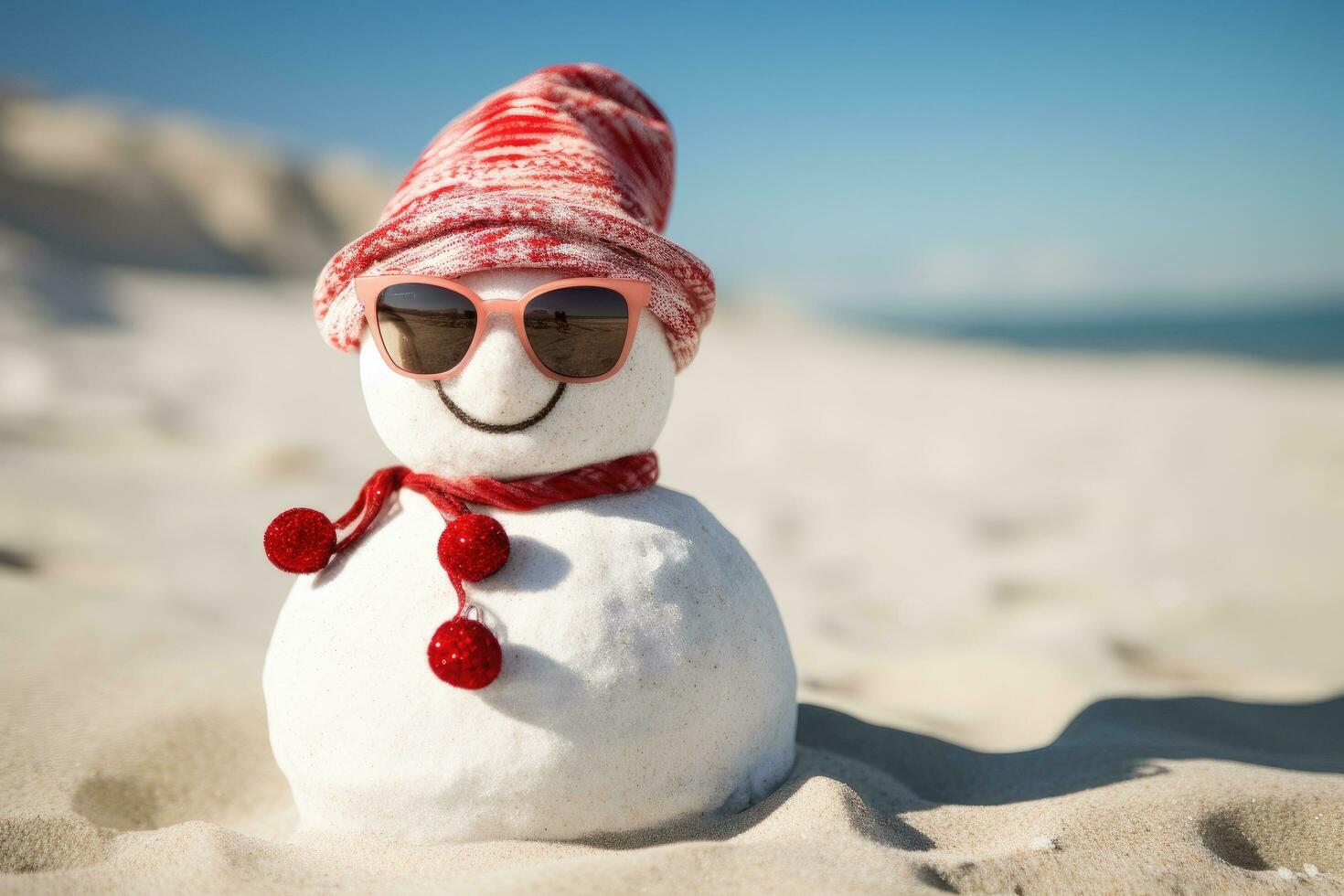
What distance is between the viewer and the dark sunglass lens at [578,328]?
1.93m

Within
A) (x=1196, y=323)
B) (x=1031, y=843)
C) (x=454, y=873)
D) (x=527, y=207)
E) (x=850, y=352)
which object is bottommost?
(x=454, y=873)

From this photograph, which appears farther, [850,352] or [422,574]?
[850,352]

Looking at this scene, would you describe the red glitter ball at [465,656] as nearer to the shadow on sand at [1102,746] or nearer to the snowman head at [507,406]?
the snowman head at [507,406]

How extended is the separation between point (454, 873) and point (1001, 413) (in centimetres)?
796

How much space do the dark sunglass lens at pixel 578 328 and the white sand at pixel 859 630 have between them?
0.89 m

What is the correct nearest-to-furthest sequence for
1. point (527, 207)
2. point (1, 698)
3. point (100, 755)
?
point (527, 207)
point (100, 755)
point (1, 698)

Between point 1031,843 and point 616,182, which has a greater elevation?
point 616,182

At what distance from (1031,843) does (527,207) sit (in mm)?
1538

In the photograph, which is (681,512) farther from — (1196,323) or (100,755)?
(1196,323)

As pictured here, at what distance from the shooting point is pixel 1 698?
287 centimetres

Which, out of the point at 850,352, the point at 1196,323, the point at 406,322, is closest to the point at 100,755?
the point at 406,322

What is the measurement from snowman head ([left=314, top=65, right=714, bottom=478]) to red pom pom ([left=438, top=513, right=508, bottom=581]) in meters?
0.19

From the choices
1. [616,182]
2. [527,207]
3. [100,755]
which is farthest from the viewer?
[100,755]

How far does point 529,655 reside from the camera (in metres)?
1.87
